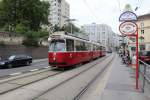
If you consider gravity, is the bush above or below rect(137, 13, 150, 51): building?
below

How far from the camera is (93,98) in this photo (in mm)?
9547

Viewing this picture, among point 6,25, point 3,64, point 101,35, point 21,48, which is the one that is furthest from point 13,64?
point 101,35

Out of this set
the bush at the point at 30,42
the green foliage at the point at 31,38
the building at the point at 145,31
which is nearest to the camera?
the bush at the point at 30,42

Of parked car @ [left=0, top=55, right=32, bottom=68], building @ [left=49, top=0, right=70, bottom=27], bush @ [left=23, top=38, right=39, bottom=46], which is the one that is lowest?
parked car @ [left=0, top=55, right=32, bottom=68]

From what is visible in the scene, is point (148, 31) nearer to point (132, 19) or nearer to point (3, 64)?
point (3, 64)

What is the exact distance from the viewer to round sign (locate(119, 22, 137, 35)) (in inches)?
452

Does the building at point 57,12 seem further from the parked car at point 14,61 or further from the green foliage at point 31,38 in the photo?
the parked car at point 14,61

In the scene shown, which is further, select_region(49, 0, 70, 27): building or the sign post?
select_region(49, 0, 70, 27): building

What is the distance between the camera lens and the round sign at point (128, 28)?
37.7ft

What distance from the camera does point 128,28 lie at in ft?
37.8

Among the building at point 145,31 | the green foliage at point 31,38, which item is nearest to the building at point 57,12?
the building at point 145,31

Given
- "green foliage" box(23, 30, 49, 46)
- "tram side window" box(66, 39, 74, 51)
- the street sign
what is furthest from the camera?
"green foliage" box(23, 30, 49, 46)

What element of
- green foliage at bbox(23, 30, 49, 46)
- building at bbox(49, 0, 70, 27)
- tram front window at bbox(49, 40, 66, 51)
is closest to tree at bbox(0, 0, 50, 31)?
green foliage at bbox(23, 30, 49, 46)

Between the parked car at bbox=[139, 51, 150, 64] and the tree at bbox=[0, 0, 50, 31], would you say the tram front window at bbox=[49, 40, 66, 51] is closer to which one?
the parked car at bbox=[139, 51, 150, 64]
